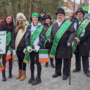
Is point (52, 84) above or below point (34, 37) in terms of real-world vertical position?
below

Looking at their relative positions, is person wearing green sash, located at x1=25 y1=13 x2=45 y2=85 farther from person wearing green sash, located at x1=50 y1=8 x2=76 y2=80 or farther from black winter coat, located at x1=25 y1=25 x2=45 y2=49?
person wearing green sash, located at x1=50 y1=8 x2=76 y2=80

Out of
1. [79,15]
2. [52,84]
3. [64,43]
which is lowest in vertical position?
[52,84]

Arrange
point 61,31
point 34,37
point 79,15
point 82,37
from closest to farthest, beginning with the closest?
point 34,37 → point 61,31 → point 82,37 → point 79,15

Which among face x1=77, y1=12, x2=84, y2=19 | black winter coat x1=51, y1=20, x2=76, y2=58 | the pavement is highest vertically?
face x1=77, y1=12, x2=84, y2=19

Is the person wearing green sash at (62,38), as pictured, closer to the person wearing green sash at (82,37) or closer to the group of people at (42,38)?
the group of people at (42,38)

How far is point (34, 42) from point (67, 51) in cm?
95

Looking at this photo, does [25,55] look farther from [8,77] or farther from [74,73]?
[74,73]

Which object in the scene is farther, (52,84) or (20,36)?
(20,36)

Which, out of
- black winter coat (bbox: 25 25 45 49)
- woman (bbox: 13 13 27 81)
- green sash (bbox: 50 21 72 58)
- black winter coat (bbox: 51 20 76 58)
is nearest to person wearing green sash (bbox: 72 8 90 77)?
black winter coat (bbox: 51 20 76 58)

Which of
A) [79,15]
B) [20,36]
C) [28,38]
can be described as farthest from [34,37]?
[79,15]

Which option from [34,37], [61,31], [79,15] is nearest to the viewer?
[34,37]

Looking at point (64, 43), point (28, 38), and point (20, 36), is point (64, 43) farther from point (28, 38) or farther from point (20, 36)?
point (20, 36)

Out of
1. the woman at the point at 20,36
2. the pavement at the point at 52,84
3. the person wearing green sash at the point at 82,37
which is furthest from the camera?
the person wearing green sash at the point at 82,37

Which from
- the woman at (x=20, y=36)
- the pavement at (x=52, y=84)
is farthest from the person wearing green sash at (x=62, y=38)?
the woman at (x=20, y=36)
